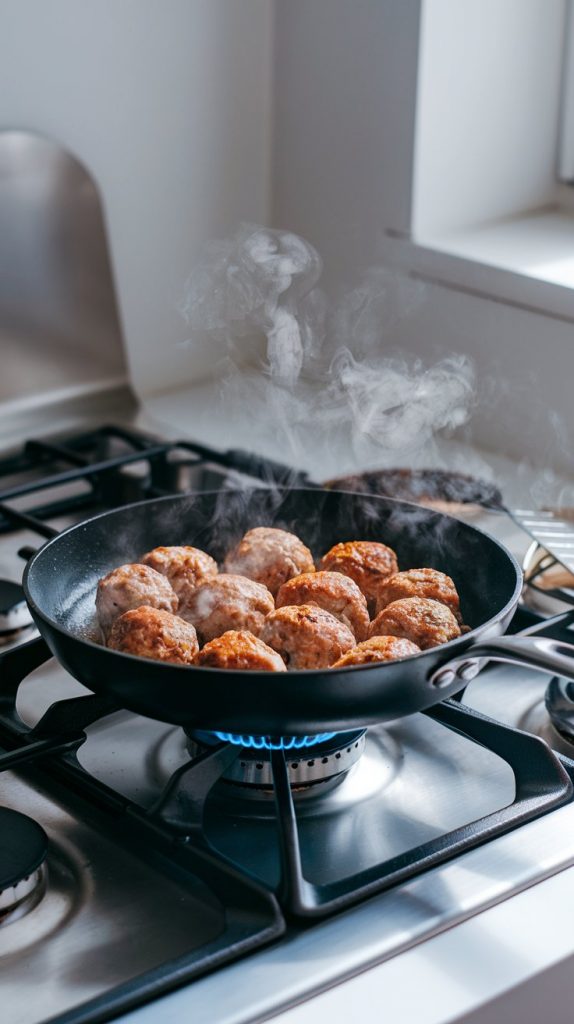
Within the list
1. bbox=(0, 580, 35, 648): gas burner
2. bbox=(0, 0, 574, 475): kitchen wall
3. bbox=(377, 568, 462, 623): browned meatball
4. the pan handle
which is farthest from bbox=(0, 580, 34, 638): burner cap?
bbox=(0, 0, 574, 475): kitchen wall

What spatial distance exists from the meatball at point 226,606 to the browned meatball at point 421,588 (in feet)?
0.29

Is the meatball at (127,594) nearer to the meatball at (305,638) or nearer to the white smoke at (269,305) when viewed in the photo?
the meatball at (305,638)

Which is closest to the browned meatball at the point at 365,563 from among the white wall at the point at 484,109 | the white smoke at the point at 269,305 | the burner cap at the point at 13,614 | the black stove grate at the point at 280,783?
the black stove grate at the point at 280,783

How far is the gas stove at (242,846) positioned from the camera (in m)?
0.71

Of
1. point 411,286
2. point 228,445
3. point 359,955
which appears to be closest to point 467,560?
point 359,955

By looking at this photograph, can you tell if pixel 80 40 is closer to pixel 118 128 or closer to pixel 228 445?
pixel 118 128

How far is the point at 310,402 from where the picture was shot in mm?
1421

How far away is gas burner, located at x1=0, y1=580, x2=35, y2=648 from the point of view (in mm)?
1107

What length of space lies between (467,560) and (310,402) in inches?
17.3

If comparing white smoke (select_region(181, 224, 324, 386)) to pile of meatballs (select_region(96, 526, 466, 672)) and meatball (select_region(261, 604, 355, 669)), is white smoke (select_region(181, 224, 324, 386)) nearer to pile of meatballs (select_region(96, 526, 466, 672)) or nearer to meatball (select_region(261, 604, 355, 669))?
pile of meatballs (select_region(96, 526, 466, 672))

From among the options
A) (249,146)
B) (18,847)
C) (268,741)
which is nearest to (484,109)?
(249,146)

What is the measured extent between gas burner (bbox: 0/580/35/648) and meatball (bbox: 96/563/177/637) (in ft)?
0.61

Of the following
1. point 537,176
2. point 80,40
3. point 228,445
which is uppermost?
point 80,40

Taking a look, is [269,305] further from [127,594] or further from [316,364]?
[127,594]
